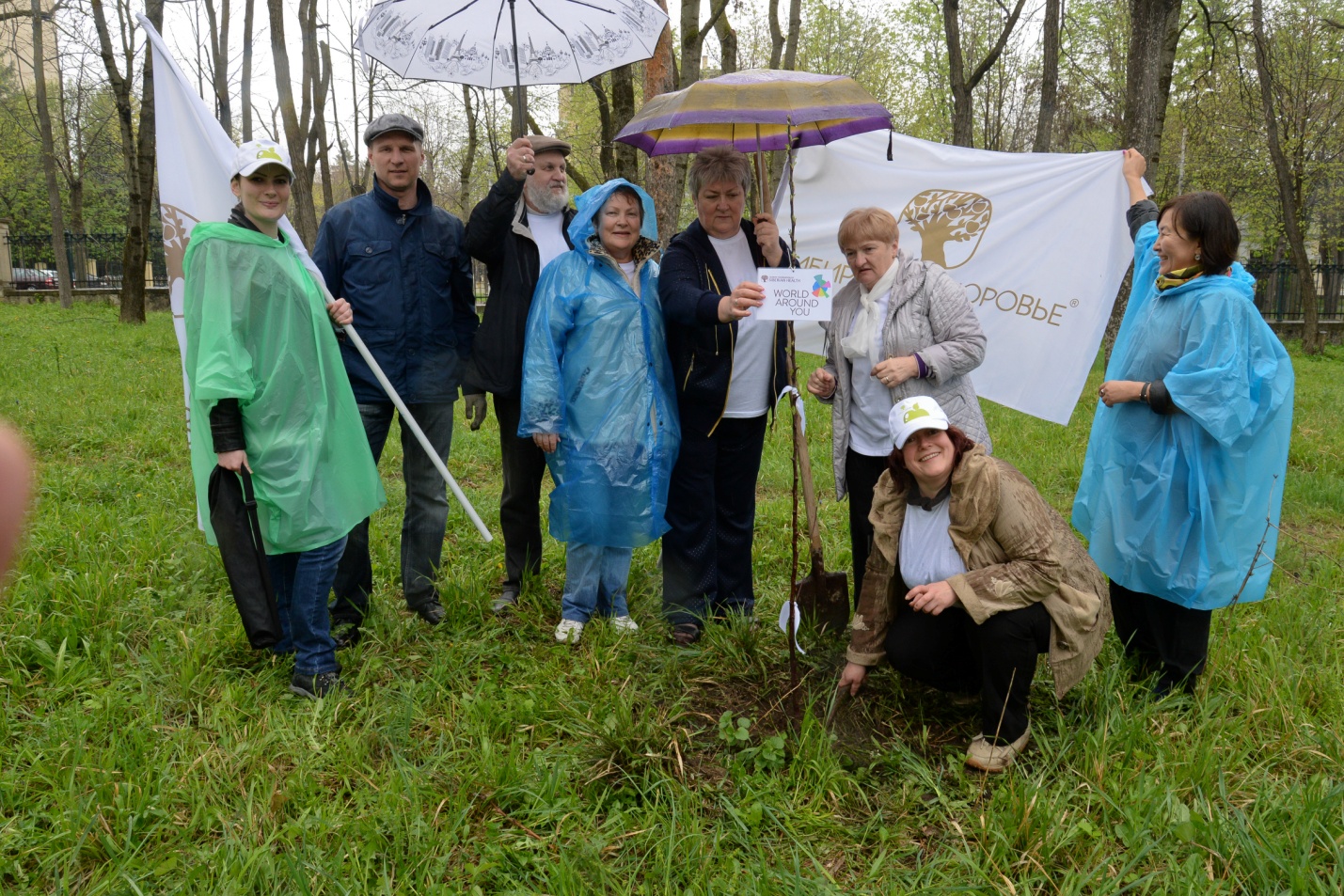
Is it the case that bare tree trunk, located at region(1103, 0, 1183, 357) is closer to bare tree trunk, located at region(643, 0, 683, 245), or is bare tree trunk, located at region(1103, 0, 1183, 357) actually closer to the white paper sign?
bare tree trunk, located at region(643, 0, 683, 245)

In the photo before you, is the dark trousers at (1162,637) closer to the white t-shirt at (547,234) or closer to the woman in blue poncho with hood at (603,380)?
the woman in blue poncho with hood at (603,380)

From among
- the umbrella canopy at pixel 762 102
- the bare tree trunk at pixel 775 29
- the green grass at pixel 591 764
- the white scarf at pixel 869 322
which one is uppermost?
the bare tree trunk at pixel 775 29

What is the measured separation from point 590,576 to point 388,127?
196 cm

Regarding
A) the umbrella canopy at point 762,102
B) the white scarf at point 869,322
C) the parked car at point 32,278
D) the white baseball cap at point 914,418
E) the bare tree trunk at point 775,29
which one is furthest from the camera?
the parked car at point 32,278

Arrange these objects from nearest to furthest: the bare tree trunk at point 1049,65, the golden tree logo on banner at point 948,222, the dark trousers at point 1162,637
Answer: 1. the dark trousers at point 1162,637
2. the golden tree logo on banner at point 948,222
3. the bare tree trunk at point 1049,65

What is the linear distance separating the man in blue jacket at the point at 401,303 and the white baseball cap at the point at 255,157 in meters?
0.50

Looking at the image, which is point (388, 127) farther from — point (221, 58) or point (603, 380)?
point (221, 58)

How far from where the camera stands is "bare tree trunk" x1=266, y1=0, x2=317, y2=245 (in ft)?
43.2

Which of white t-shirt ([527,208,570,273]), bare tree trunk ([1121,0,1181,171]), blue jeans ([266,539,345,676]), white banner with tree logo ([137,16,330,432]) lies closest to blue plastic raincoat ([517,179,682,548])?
white t-shirt ([527,208,570,273])

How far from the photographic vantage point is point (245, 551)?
3084 mm

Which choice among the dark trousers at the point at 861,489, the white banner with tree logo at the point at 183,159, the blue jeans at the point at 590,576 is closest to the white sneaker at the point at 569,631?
the blue jeans at the point at 590,576

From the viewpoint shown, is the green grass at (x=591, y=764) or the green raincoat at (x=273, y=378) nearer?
the green grass at (x=591, y=764)

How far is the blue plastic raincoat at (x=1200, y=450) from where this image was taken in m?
3.01

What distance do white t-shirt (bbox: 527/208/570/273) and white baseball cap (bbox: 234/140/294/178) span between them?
103 centimetres
